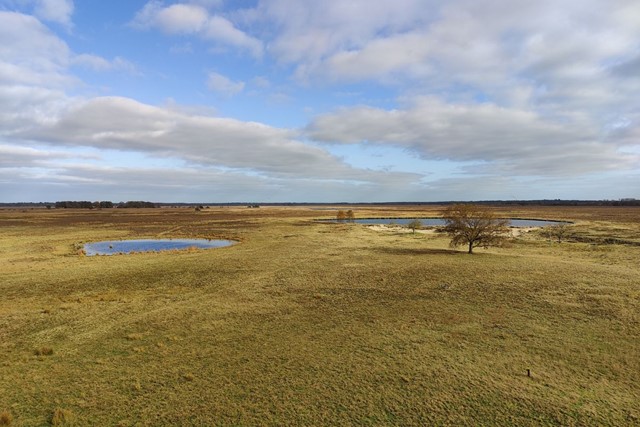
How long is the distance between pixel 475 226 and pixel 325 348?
2781 centimetres

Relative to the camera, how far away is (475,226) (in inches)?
1437

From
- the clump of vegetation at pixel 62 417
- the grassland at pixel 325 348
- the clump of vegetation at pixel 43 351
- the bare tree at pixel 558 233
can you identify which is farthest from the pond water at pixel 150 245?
the bare tree at pixel 558 233

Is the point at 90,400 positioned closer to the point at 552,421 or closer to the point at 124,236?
the point at 552,421

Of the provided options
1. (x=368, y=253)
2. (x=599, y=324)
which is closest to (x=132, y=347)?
(x=599, y=324)

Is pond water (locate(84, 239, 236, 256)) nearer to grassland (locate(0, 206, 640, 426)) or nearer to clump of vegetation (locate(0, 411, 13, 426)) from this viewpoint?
grassland (locate(0, 206, 640, 426))

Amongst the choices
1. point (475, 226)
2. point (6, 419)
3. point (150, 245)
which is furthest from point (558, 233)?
point (6, 419)

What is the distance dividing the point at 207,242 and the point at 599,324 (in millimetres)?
49785

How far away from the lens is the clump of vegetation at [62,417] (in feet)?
30.4

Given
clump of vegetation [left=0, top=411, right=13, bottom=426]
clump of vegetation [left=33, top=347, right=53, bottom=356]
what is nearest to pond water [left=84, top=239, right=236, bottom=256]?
clump of vegetation [left=33, top=347, right=53, bottom=356]

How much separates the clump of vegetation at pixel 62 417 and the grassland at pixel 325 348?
0.15 feet

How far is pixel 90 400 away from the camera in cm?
1033

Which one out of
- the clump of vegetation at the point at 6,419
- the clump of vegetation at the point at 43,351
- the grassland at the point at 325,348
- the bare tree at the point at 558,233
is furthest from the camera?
the bare tree at the point at 558,233

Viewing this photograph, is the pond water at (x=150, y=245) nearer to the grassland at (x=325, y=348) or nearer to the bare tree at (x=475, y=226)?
the grassland at (x=325, y=348)

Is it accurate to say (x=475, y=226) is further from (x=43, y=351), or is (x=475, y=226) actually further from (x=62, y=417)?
(x=62, y=417)
